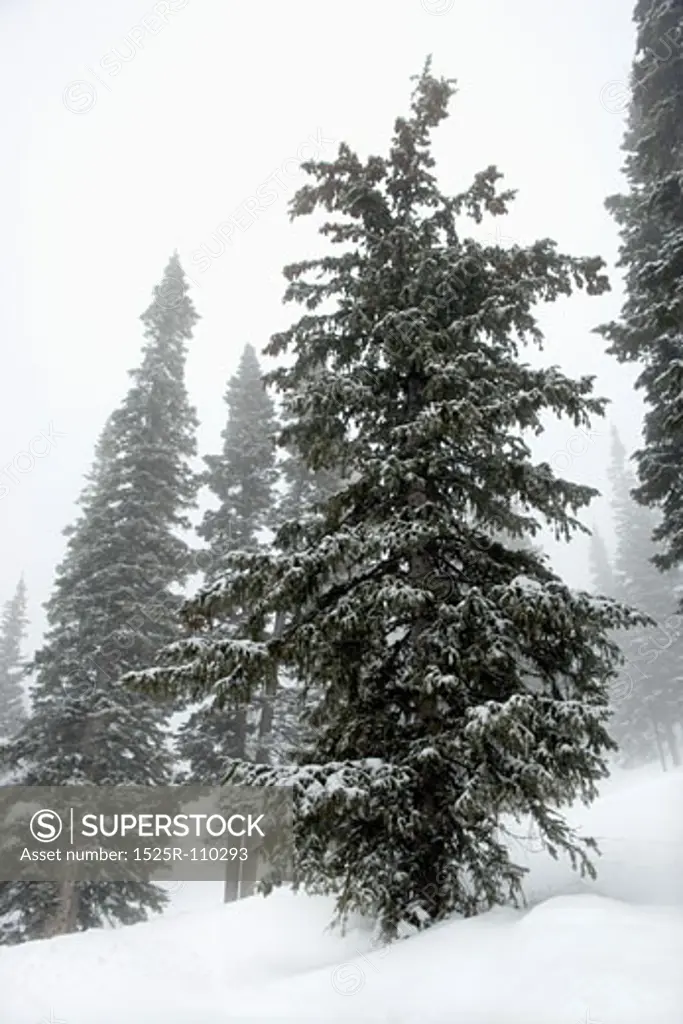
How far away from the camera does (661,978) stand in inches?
177

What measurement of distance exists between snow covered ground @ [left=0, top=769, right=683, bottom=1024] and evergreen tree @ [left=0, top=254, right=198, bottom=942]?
5836 millimetres

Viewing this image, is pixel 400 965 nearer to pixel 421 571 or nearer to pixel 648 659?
pixel 421 571

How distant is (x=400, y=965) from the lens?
583 centimetres

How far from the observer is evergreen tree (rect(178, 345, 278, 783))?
18688 mm

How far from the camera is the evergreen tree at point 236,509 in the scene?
18688 millimetres

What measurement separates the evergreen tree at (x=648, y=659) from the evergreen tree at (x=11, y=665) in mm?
36068

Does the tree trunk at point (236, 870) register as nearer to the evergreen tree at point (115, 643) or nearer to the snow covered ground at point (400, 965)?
the evergreen tree at point (115, 643)

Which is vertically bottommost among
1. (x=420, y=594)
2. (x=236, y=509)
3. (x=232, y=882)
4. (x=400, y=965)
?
(x=232, y=882)

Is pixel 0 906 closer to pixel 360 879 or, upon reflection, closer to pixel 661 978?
pixel 360 879

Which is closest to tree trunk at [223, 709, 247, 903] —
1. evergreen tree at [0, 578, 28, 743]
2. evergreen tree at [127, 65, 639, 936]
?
evergreen tree at [127, 65, 639, 936]

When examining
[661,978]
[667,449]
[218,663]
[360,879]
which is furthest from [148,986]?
[667,449]

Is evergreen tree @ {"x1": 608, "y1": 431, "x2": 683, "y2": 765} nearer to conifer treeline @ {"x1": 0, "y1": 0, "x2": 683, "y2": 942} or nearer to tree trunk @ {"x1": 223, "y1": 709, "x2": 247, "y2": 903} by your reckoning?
tree trunk @ {"x1": 223, "y1": 709, "x2": 247, "y2": 903}

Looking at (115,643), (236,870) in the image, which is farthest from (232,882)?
(115,643)

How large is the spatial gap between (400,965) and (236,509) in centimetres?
1743
